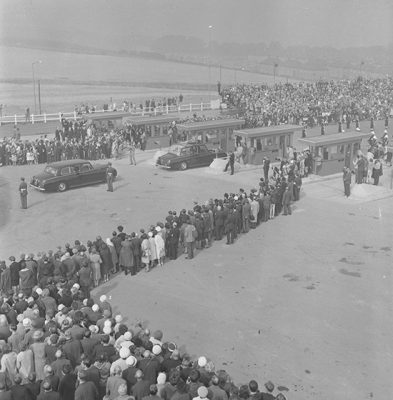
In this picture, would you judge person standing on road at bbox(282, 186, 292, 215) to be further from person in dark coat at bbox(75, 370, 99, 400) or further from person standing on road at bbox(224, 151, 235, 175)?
person in dark coat at bbox(75, 370, 99, 400)

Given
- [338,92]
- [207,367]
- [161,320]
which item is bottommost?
[161,320]

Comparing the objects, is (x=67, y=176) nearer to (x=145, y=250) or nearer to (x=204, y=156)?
(x=204, y=156)

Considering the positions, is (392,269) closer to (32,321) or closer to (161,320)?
(161,320)

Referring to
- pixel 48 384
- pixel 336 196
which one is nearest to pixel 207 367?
pixel 48 384

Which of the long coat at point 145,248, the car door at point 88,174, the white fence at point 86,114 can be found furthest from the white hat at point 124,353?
the white fence at point 86,114

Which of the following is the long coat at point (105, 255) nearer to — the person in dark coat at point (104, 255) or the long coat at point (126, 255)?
the person in dark coat at point (104, 255)

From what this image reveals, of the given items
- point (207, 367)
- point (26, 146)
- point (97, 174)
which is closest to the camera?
point (207, 367)

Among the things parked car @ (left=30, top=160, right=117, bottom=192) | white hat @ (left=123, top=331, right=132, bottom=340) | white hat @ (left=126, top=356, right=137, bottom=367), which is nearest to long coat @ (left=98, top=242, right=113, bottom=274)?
white hat @ (left=123, top=331, right=132, bottom=340)
